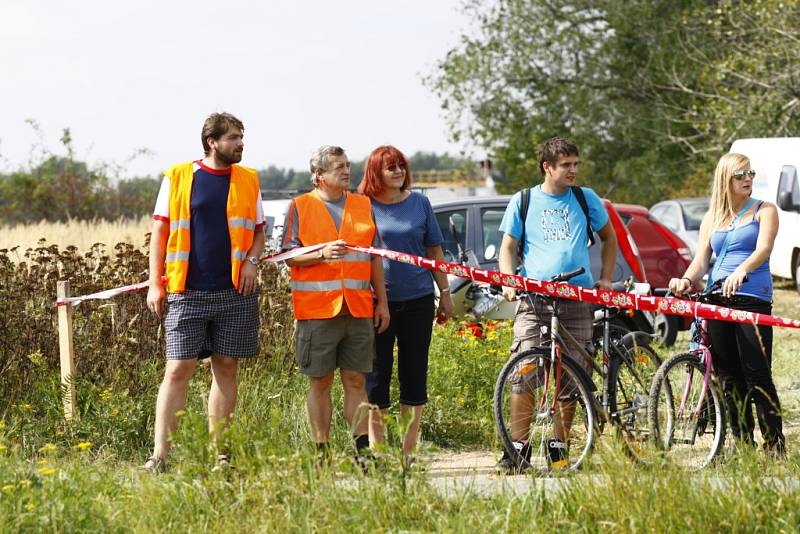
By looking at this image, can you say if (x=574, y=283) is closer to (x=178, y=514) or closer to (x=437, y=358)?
(x=437, y=358)

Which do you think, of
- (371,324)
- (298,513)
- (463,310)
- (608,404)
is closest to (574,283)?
(608,404)

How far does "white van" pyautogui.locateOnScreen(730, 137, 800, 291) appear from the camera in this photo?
17.7 m

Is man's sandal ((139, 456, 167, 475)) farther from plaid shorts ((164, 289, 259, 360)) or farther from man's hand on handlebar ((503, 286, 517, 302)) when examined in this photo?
man's hand on handlebar ((503, 286, 517, 302))

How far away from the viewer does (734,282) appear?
6.21 m

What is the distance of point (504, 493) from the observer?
4.82 m

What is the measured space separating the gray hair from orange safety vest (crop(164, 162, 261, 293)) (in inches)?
13.1

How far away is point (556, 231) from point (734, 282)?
3.17 feet

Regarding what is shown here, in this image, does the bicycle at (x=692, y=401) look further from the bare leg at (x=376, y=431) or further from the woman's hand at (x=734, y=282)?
the bare leg at (x=376, y=431)

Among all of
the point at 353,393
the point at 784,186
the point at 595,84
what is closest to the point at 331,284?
the point at 353,393

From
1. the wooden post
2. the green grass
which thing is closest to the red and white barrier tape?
the green grass

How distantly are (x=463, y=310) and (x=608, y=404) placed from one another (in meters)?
3.74

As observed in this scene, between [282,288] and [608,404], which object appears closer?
[608,404]

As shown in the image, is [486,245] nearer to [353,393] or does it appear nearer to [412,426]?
[412,426]

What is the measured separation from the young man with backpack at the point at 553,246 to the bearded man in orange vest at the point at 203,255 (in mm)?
1431
